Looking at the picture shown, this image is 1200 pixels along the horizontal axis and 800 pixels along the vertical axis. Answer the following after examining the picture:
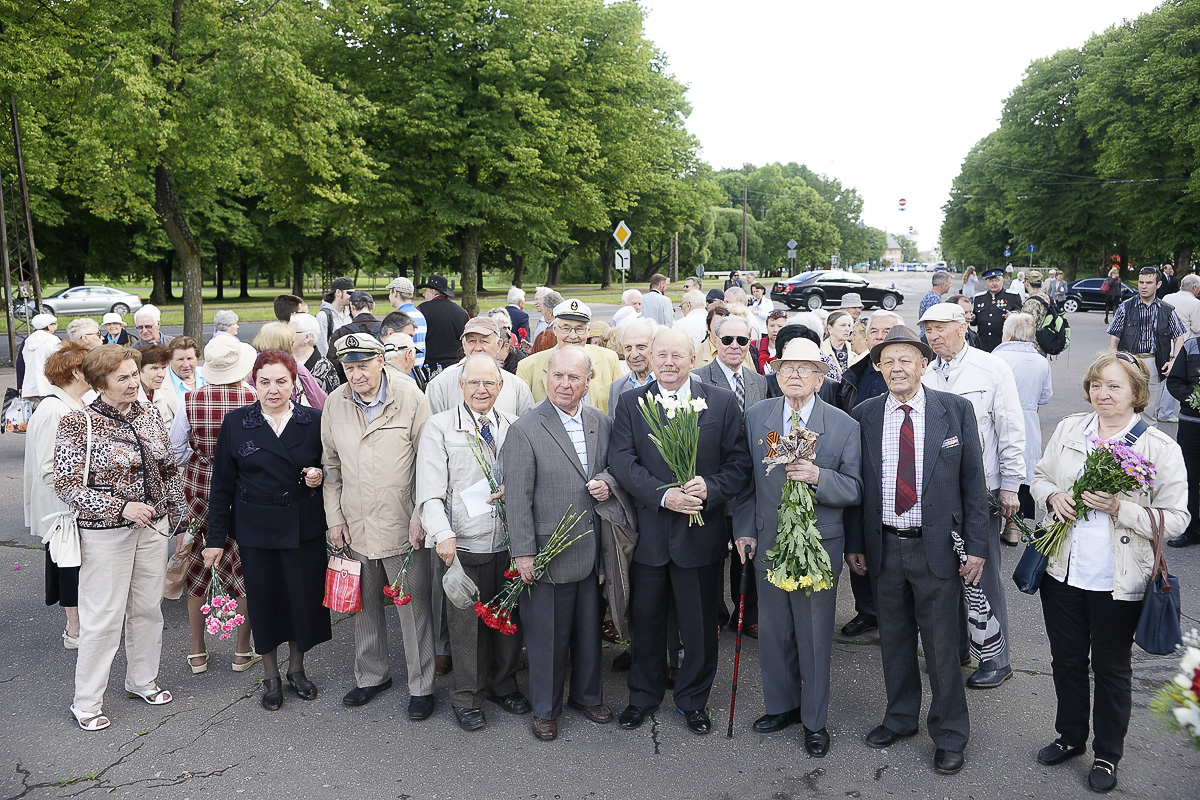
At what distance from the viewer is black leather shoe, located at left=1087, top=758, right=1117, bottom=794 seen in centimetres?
376

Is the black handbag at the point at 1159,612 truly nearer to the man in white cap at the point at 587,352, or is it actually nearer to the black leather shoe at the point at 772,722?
the black leather shoe at the point at 772,722

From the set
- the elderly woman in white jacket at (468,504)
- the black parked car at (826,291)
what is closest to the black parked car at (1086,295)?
the black parked car at (826,291)

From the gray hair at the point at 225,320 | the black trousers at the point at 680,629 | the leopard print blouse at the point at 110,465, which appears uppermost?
the gray hair at the point at 225,320

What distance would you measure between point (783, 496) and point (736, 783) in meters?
1.39

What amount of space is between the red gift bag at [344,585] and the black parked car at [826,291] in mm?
31338

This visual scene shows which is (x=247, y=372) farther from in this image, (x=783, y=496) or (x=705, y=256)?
(x=705, y=256)

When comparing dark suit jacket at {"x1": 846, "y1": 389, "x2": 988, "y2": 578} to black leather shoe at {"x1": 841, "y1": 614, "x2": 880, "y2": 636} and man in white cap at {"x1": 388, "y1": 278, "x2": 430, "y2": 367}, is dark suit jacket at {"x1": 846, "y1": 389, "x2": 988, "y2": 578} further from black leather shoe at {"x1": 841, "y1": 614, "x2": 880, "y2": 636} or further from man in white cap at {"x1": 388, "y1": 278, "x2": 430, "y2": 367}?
man in white cap at {"x1": 388, "y1": 278, "x2": 430, "y2": 367}

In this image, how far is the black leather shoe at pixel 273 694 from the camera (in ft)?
15.5

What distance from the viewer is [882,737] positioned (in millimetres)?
4234

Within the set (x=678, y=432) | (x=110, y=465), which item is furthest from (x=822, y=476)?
(x=110, y=465)

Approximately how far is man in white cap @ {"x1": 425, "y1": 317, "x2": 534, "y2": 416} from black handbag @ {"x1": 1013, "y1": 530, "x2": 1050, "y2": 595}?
281 centimetres

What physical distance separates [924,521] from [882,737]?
1.17 metres

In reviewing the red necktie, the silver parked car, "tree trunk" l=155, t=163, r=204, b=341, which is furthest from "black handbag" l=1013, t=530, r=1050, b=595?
the silver parked car

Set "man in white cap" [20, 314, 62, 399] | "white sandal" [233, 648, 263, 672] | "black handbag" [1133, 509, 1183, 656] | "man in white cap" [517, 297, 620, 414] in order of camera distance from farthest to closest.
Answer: "man in white cap" [20, 314, 62, 399]
"man in white cap" [517, 297, 620, 414]
"white sandal" [233, 648, 263, 672]
"black handbag" [1133, 509, 1183, 656]
